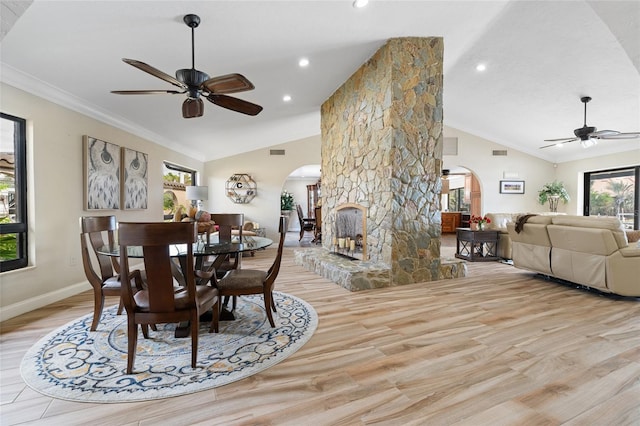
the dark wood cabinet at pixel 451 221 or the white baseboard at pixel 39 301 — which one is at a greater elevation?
the dark wood cabinet at pixel 451 221

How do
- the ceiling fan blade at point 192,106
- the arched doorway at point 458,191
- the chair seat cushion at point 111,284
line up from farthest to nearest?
the arched doorway at point 458,191, the ceiling fan blade at point 192,106, the chair seat cushion at point 111,284

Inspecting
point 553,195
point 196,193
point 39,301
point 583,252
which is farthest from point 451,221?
point 39,301

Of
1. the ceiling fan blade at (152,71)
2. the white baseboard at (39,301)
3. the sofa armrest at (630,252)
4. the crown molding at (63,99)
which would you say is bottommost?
the white baseboard at (39,301)

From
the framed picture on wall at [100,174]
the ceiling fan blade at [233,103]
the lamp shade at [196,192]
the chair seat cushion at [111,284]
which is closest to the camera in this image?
the chair seat cushion at [111,284]

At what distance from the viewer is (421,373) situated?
188cm

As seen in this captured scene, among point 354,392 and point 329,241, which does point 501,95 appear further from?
point 354,392

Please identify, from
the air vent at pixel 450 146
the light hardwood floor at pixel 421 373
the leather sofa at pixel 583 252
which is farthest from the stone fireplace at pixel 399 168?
the air vent at pixel 450 146

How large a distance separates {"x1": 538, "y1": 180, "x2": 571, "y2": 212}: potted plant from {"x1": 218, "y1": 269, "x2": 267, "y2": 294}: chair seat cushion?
357 inches

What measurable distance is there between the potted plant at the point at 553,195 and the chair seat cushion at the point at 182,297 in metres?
9.56

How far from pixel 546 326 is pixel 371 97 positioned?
3.45 metres

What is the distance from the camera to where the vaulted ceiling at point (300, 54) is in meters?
2.46

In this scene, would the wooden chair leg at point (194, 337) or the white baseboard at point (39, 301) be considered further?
the white baseboard at point (39, 301)

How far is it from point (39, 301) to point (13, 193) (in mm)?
1143

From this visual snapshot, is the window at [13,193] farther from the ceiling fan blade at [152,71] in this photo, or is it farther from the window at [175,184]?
the window at [175,184]
